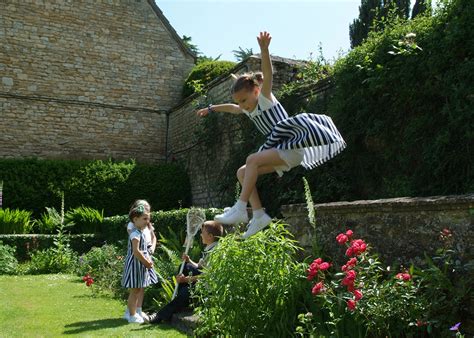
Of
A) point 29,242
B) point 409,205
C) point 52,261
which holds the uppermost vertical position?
point 409,205

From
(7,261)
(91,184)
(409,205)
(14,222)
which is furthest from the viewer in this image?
(91,184)

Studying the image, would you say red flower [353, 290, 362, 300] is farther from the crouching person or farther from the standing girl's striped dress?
the crouching person

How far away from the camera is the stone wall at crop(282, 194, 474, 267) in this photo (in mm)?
2967

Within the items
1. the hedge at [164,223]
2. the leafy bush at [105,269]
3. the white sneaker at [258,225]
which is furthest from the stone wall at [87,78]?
the white sneaker at [258,225]

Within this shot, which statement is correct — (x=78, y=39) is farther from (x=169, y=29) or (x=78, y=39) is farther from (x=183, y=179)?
(x=183, y=179)

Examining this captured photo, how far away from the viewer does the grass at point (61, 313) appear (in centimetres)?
463

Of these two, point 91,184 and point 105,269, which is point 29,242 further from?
point 105,269

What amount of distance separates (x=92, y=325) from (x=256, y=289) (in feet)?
7.66

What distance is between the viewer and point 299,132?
130 inches

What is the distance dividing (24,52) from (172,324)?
12.9 meters

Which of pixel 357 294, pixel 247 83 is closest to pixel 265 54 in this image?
pixel 247 83

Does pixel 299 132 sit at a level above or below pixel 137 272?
above

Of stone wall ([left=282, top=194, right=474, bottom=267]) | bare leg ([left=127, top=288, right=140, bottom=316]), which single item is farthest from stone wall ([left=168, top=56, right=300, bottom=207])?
stone wall ([left=282, top=194, right=474, bottom=267])

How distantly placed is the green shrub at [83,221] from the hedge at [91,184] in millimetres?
1250
